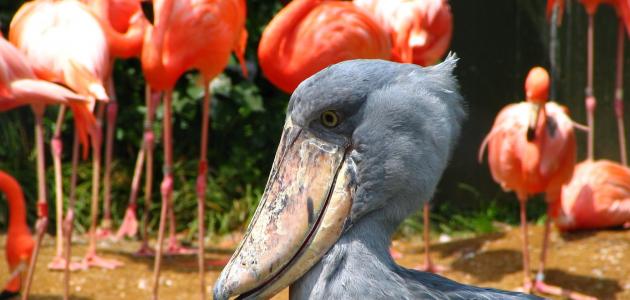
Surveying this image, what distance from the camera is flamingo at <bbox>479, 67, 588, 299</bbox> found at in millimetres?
5105

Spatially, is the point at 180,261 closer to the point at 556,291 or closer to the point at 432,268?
the point at 432,268

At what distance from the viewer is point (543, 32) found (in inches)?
283

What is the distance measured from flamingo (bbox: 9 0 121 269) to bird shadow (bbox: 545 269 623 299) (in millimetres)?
2554

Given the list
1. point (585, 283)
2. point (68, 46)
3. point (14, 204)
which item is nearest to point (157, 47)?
point (68, 46)

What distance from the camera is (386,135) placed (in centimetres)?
215

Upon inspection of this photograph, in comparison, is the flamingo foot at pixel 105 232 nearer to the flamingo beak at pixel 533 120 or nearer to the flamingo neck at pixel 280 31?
the flamingo neck at pixel 280 31

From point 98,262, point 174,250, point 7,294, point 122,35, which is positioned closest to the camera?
point 7,294

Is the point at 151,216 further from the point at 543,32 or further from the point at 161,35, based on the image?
the point at 543,32

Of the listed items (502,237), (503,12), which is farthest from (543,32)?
(502,237)

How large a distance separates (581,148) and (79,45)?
3.97 m

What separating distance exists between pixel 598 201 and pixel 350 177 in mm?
4047

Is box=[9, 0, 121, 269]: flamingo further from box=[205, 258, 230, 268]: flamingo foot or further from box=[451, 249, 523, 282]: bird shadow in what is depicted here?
box=[451, 249, 523, 282]: bird shadow

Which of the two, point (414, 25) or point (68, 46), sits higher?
point (414, 25)

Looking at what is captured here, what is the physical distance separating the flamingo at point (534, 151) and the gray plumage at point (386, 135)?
297cm
